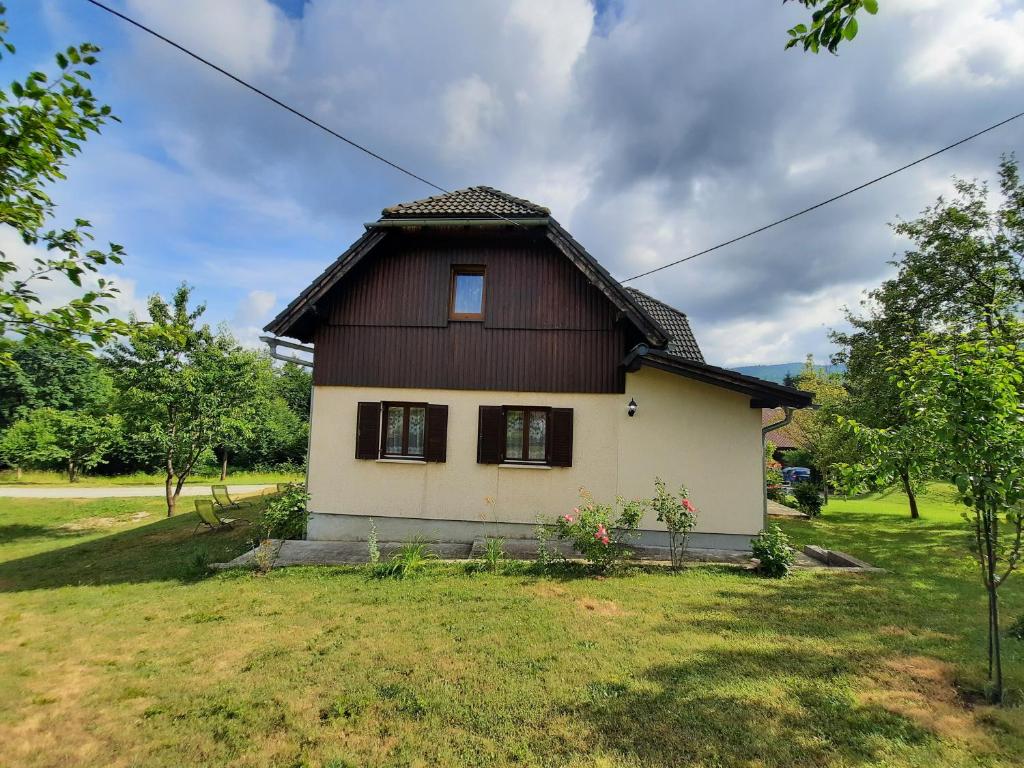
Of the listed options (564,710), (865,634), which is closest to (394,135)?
(564,710)

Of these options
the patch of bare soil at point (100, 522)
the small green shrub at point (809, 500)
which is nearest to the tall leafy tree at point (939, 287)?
the small green shrub at point (809, 500)

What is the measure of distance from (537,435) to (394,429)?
3.08 metres

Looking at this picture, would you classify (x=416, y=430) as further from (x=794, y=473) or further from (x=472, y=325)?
(x=794, y=473)

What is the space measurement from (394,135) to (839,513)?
20.2m

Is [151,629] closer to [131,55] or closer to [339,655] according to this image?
[339,655]

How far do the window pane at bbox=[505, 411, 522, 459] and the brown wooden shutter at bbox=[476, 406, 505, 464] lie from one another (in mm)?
137

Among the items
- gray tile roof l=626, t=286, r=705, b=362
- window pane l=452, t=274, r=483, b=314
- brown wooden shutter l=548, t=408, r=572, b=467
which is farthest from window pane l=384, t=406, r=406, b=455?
gray tile roof l=626, t=286, r=705, b=362

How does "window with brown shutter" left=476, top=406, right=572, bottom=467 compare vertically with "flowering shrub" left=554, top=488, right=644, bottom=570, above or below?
above

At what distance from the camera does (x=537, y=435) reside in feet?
31.4

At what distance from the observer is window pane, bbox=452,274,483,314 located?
32.2 feet

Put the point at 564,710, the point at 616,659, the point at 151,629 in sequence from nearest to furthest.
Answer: the point at 564,710, the point at 616,659, the point at 151,629

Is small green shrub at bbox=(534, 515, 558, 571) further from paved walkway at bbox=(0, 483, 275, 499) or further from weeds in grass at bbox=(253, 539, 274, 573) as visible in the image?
paved walkway at bbox=(0, 483, 275, 499)

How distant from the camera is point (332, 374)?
9.76m

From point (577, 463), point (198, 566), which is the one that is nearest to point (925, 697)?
point (577, 463)
